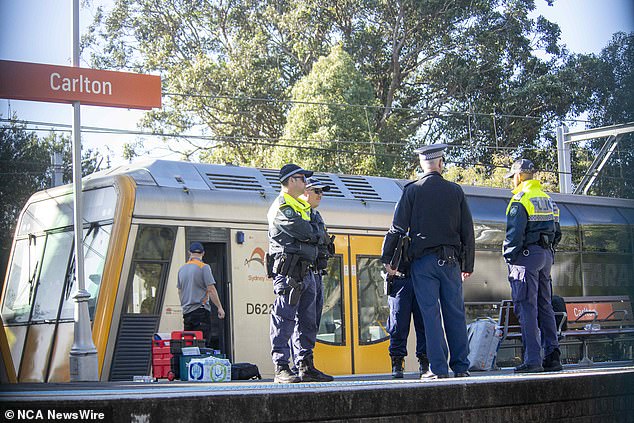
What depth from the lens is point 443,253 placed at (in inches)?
312

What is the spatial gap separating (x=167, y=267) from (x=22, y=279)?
7.27 feet

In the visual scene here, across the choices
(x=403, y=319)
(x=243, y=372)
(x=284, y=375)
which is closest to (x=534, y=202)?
(x=403, y=319)

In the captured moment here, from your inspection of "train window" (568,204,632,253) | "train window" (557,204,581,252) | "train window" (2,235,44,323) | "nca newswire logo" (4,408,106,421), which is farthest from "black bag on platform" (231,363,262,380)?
"train window" (568,204,632,253)

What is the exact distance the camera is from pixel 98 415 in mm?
4477

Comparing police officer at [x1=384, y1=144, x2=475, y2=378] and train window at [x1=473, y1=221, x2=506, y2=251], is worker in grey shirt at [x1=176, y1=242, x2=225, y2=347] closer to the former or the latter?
police officer at [x1=384, y1=144, x2=475, y2=378]

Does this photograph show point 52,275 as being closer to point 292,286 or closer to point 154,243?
point 154,243

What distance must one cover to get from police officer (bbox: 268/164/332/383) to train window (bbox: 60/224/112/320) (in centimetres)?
385

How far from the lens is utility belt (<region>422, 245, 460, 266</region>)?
7.92 m

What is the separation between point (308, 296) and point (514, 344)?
7.54 m

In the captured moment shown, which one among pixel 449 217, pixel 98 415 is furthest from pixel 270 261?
pixel 98 415

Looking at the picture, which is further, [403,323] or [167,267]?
[167,267]

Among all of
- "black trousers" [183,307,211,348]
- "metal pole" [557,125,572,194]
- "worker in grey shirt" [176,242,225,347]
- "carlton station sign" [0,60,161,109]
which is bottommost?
"black trousers" [183,307,211,348]

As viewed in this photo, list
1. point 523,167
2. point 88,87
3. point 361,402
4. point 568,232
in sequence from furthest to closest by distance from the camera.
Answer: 1. point 568,232
2. point 88,87
3. point 523,167
4. point 361,402

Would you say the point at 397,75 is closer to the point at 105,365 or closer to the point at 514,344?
the point at 514,344
